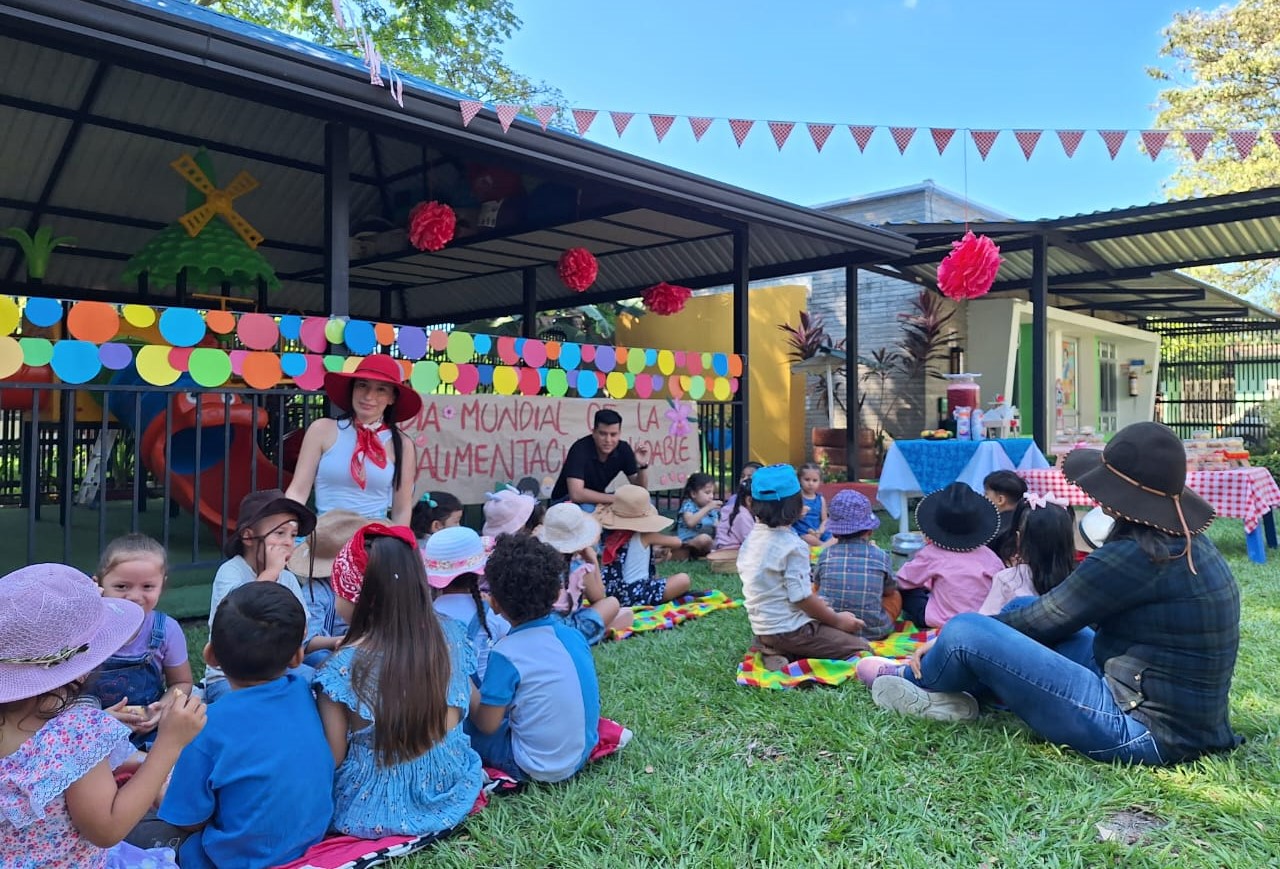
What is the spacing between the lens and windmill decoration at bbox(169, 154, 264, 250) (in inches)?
286

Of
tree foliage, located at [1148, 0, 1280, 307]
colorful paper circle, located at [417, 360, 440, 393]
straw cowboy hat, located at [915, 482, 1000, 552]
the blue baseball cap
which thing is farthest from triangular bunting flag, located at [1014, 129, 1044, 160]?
tree foliage, located at [1148, 0, 1280, 307]

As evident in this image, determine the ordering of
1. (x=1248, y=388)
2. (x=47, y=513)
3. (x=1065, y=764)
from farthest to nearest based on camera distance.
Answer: (x=1248, y=388) < (x=47, y=513) < (x=1065, y=764)

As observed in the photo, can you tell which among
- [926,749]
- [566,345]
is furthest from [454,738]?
[566,345]

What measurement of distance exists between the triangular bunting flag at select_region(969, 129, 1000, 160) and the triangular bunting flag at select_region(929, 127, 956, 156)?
15cm

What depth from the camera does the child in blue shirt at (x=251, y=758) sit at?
212 cm

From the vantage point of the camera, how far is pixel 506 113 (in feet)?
17.6

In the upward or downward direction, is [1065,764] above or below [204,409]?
below

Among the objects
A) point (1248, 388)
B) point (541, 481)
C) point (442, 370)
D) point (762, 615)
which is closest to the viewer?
point (762, 615)

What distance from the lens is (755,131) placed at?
6.50m

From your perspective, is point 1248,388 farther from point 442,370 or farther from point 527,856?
point 527,856

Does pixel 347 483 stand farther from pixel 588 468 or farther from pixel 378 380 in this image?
A: pixel 588 468

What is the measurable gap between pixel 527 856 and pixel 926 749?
1.55 m

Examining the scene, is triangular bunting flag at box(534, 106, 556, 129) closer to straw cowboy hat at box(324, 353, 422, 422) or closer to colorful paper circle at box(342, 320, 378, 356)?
colorful paper circle at box(342, 320, 378, 356)

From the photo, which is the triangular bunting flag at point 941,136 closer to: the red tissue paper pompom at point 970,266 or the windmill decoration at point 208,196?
the red tissue paper pompom at point 970,266
